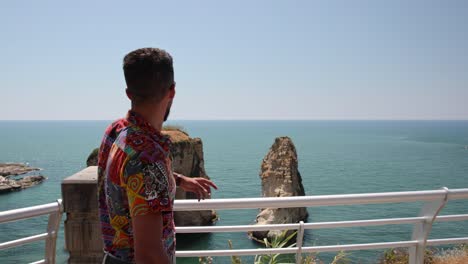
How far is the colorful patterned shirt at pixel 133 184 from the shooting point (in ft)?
5.34

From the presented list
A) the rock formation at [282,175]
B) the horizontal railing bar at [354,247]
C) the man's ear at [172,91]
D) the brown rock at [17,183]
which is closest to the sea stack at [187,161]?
the rock formation at [282,175]

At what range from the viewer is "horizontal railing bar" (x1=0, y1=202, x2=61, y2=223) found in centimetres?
284

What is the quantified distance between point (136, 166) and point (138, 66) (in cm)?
43

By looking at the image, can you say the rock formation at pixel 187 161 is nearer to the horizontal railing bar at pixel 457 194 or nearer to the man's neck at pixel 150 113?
the horizontal railing bar at pixel 457 194

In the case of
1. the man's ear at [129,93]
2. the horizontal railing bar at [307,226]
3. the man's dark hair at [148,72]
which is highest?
the man's dark hair at [148,72]

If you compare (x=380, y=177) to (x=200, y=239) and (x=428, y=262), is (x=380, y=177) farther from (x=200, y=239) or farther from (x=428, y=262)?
(x=428, y=262)

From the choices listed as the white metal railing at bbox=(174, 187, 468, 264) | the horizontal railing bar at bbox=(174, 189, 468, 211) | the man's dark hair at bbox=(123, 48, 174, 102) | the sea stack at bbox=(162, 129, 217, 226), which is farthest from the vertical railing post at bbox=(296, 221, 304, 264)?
the sea stack at bbox=(162, 129, 217, 226)

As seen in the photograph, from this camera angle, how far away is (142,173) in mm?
1633

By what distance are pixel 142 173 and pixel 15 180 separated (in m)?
79.3

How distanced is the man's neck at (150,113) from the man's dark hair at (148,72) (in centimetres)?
5

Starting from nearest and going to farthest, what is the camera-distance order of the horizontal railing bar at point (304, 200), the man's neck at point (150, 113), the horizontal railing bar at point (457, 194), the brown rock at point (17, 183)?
the man's neck at point (150, 113) < the horizontal railing bar at point (304, 200) < the horizontal railing bar at point (457, 194) < the brown rock at point (17, 183)

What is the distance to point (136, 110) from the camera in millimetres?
1825

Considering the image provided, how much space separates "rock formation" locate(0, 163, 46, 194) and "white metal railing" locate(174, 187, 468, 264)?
6675 cm

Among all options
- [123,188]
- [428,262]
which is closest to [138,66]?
[123,188]
